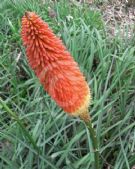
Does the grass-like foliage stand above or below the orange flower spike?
below

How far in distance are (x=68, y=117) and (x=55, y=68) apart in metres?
1.22

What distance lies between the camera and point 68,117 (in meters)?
3.27

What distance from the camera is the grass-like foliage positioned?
2.98m

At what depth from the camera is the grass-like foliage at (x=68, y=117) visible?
2982 millimetres

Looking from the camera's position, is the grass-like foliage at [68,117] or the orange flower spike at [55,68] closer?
the orange flower spike at [55,68]

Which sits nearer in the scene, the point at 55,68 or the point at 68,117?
the point at 55,68

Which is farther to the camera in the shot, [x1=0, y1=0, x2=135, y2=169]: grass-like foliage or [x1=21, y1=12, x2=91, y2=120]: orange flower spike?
[x1=0, y1=0, x2=135, y2=169]: grass-like foliage

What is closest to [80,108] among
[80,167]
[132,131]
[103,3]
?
[80,167]

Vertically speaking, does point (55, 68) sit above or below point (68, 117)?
above

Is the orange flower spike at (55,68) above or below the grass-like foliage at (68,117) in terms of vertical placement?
above

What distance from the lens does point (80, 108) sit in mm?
2154

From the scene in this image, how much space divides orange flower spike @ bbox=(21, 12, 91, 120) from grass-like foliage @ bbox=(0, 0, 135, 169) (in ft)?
1.24

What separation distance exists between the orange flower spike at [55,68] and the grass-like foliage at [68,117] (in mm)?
379

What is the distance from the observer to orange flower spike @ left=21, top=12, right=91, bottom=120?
208 cm
